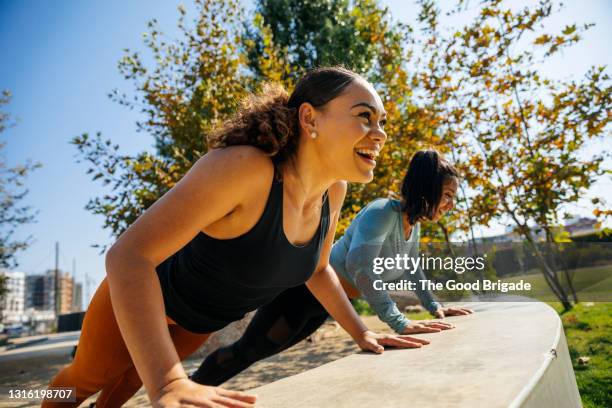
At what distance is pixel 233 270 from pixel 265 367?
13.4ft

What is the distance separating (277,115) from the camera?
5.54 ft

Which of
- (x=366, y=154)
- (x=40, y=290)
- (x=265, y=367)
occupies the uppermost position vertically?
(x=40, y=290)

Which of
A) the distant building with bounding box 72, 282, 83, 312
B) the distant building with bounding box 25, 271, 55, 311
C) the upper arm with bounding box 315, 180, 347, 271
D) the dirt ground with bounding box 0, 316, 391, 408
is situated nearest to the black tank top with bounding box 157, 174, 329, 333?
the upper arm with bounding box 315, 180, 347, 271

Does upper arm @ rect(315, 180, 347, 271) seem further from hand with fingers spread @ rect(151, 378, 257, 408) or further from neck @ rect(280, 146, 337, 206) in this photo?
hand with fingers spread @ rect(151, 378, 257, 408)

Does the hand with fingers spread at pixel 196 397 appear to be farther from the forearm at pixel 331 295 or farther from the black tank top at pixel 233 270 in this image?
the forearm at pixel 331 295

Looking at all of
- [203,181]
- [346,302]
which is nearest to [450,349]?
[346,302]

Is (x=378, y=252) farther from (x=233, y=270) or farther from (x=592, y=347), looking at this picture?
(x=592, y=347)

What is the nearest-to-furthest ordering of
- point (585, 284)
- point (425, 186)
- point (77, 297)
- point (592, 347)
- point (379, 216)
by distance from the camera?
point (379, 216) → point (425, 186) → point (592, 347) → point (585, 284) → point (77, 297)

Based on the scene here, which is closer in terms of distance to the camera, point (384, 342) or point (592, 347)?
point (384, 342)

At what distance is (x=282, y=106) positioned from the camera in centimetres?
179

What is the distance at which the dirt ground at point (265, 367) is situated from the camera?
447 centimetres

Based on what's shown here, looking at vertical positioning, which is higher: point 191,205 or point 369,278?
→ point 191,205

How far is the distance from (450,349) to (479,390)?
597mm

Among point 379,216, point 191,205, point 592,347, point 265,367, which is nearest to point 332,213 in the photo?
point 379,216
